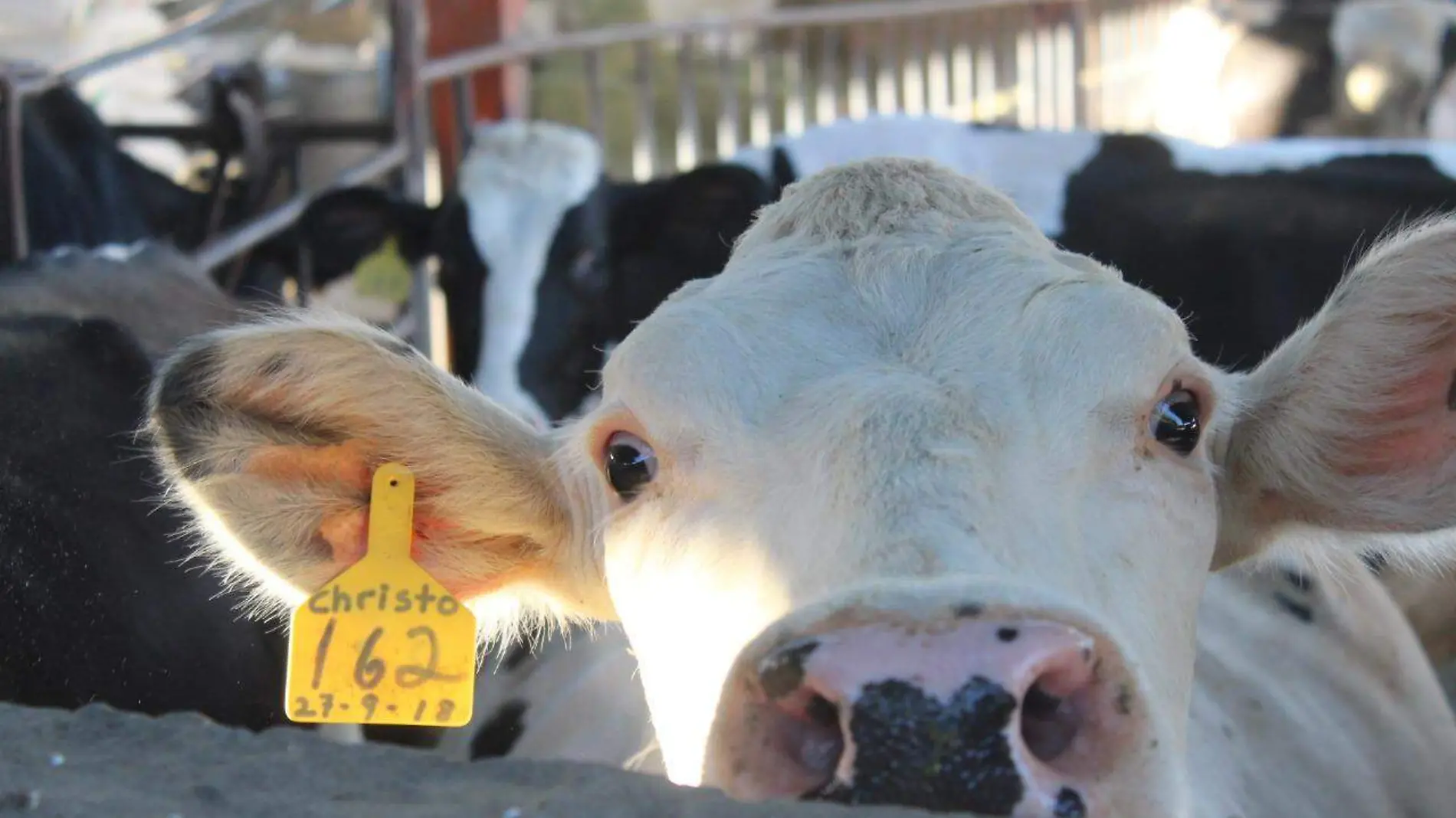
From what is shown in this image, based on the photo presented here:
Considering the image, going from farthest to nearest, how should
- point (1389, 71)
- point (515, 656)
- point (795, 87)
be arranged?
point (795, 87) < point (1389, 71) < point (515, 656)

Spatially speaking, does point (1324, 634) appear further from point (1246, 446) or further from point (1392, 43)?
point (1392, 43)

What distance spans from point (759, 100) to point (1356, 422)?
703 cm

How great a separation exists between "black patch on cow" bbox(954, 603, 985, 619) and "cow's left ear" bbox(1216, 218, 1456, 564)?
102 cm

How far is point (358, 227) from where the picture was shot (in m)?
6.02

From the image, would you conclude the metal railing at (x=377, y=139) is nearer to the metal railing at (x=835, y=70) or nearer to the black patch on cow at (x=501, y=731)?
the metal railing at (x=835, y=70)

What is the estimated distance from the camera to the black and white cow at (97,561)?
258 cm

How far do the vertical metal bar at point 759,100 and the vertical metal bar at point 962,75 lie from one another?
109 cm

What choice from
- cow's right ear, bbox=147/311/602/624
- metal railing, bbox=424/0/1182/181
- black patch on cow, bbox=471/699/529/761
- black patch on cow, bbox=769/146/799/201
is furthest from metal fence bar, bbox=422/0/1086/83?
cow's right ear, bbox=147/311/602/624

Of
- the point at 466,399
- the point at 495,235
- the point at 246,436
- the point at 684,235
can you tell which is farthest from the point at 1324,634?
the point at 495,235

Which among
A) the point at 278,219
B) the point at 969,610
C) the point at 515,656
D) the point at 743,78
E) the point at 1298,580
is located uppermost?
the point at 969,610

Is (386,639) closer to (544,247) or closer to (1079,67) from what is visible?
(544,247)

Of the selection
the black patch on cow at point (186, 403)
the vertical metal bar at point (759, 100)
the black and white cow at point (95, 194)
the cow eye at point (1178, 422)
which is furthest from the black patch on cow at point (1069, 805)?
the vertical metal bar at point (759, 100)

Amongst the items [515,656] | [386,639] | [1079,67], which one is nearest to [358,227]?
[515,656]

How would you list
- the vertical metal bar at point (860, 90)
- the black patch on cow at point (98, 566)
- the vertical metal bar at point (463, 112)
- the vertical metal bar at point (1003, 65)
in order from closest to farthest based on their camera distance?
the black patch on cow at point (98, 566)
the vertical metal bar at point (463, 112)
the vertical metal bar at point (860, 90)
the vertical metal bar at point (1003, 65)
